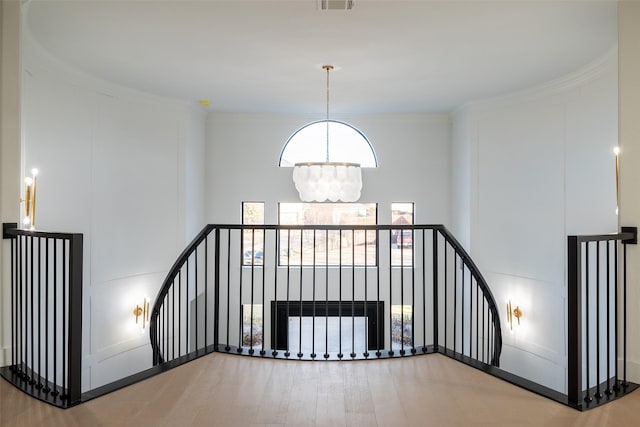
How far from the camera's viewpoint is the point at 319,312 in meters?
8.18

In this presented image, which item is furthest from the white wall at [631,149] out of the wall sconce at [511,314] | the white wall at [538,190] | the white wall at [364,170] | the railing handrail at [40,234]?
the white wall at [364,170]

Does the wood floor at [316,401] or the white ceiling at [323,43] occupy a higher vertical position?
the white ceiling at [323,43]

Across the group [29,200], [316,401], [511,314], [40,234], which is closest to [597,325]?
[316,401]

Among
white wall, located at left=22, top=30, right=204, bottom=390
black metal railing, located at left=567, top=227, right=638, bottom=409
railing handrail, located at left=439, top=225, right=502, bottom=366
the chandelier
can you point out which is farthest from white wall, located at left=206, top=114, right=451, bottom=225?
black metal railing, located at left=567, top=227, right=638, bottom=409

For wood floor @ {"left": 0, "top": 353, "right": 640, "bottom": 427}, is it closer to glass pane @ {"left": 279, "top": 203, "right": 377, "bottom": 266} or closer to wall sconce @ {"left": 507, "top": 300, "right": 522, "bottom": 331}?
wall sconce @ {"left": 507, "top": 300, "right": 522, "bottom": 331}

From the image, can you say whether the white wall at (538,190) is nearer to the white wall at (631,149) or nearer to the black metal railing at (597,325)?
the white wall at (631,149)

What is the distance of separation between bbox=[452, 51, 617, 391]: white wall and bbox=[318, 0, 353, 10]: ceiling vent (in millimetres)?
3046

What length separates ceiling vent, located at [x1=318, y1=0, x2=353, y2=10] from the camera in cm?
357

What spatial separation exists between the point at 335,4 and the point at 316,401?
2.78 meters

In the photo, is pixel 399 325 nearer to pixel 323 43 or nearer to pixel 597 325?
pixel 323 43

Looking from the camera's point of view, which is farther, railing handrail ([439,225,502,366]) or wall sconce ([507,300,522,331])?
wall sconce ([507,300,522,331])

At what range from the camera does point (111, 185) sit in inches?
240

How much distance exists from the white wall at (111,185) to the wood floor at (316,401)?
2.84 metres

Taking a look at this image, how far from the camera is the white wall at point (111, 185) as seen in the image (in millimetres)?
5051
